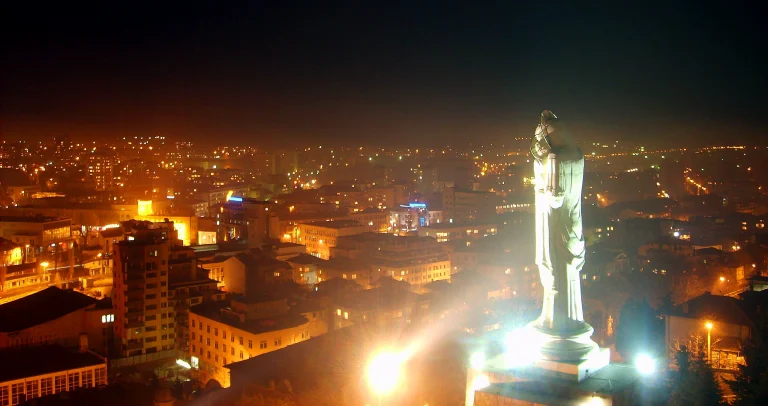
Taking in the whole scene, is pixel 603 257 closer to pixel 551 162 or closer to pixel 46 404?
pixel 46 404

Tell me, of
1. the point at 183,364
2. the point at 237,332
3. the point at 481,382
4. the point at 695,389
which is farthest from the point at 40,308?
the point at 695,389

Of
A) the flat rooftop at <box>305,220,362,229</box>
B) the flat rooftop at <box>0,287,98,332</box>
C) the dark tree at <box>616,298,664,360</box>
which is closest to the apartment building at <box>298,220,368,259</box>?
the flat rooftop at <box>305,220,362,229</box>

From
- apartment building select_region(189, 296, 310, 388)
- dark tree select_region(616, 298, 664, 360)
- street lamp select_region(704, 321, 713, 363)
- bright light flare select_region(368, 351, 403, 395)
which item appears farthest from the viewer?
apartment building select_region(189, 296, 310, 388)

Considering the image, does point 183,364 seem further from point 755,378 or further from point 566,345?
point 566,345

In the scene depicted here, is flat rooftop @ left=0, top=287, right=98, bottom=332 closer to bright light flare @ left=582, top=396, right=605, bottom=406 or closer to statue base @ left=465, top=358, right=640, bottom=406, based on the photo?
statue base @ left=465, top=358, right=640, bottom=406

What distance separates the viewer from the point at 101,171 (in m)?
58.9

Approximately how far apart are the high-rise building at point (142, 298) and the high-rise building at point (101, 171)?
39526 millimetres

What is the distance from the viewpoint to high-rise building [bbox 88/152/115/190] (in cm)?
5769

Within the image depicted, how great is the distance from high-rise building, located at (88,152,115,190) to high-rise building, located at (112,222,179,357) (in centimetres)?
3953

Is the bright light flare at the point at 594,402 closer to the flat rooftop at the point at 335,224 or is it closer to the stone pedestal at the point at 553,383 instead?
the stone pedestal at the point at 553,383

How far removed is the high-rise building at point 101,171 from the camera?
189 ft

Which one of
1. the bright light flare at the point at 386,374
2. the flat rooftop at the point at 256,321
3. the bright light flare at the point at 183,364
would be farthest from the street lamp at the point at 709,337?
the bright light flare at the point at 183,364

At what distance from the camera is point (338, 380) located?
11.8 metres

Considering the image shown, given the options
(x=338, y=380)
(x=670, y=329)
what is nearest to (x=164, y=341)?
(x=338, y=380)
